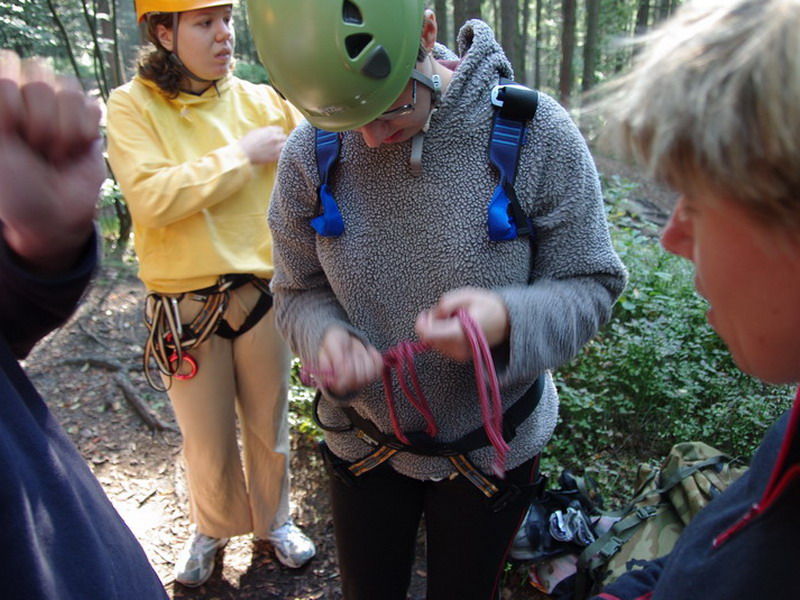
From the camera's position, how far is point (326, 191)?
177 cm

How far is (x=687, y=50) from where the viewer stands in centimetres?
77

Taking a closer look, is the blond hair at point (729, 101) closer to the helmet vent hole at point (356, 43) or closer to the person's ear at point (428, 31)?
the helmet vent hole at point (356, 43)

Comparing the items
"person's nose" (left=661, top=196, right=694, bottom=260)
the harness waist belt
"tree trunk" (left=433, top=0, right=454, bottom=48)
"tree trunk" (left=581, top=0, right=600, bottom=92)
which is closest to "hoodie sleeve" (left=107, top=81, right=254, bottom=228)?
the harness waist belt

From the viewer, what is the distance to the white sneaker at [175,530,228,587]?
3.25 metres

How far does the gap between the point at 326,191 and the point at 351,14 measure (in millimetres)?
486

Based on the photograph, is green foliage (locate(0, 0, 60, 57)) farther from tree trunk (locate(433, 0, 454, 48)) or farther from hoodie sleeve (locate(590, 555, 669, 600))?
tree trunk (locate(433, 0, 454, 48))

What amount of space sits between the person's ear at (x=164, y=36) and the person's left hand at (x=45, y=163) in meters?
1.74

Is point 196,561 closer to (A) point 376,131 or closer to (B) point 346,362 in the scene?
(B) point 346,362

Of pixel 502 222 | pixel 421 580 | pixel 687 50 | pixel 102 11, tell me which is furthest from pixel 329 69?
pixel 102 11

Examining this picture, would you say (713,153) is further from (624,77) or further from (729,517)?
(729,517)

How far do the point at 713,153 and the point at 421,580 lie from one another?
123 inches

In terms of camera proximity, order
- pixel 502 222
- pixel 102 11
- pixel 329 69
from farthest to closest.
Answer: pixel 102 11 < pixel 502 222 < pixel 329 69

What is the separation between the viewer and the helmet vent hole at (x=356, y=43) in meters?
1.50

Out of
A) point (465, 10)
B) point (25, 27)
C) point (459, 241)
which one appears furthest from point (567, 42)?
point (459, 241)
